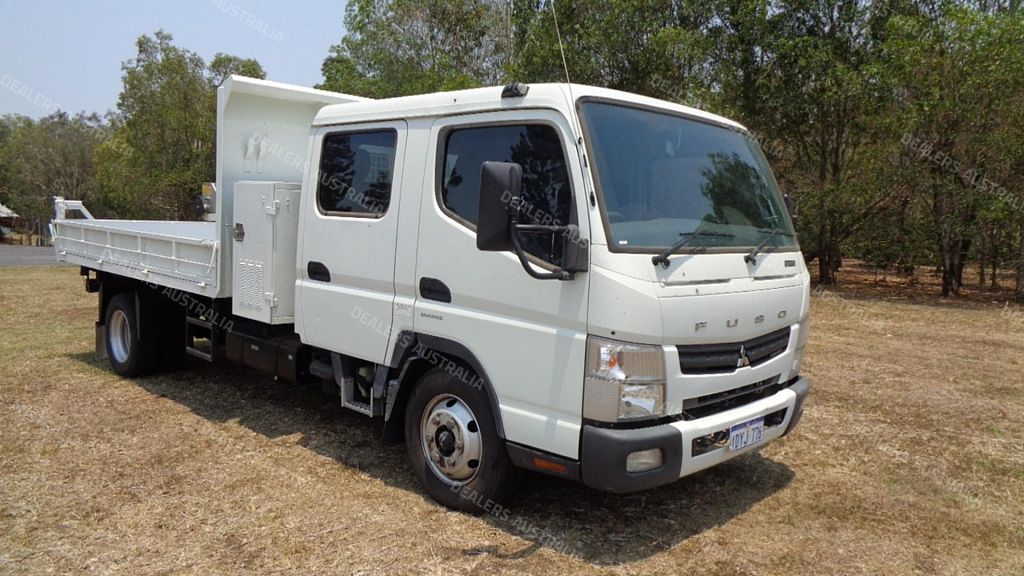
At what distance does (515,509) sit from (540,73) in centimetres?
1447

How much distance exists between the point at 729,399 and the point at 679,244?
89 centimetres

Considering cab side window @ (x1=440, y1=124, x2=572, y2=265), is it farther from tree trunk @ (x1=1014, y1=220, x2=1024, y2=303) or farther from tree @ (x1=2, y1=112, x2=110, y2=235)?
tree @ (x1=2, y1=112, x2=110, y2=235)

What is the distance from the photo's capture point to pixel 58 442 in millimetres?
5148

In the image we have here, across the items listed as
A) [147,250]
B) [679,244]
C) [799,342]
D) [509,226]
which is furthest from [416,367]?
[147,250]

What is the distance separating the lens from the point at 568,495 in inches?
169

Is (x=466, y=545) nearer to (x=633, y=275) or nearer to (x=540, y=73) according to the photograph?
(x=633, y=275)

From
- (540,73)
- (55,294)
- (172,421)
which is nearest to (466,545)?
(172,421)

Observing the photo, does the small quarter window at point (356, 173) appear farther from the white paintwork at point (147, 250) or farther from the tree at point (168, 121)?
the tree at point (168, 121)

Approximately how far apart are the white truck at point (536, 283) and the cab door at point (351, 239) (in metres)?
0.01

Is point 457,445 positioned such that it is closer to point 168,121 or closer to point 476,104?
point 476,104

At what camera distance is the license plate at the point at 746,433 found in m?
3.61

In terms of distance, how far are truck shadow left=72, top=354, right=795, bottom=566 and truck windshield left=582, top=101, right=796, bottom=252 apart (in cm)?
155

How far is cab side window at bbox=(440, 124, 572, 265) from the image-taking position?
3.43 m

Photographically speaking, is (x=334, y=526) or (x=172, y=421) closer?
(x=334, y=526)
